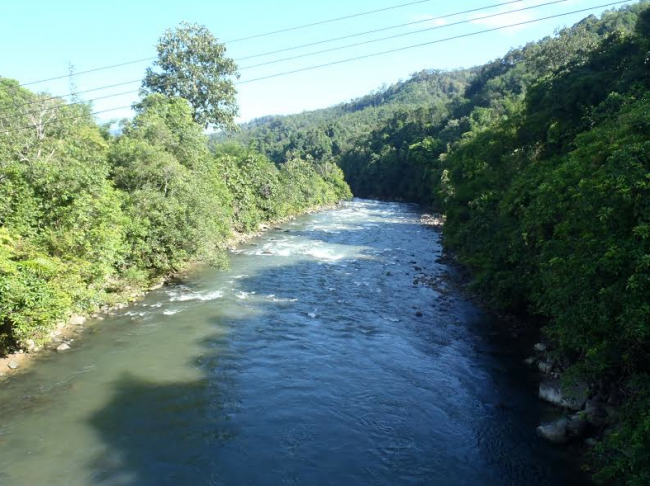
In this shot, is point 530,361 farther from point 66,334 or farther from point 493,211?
point 66,334

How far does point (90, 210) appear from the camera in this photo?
17.3 m

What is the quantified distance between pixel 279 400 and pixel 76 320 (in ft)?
34.9

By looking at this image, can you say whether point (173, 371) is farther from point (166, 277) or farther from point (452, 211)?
point (452, 211)

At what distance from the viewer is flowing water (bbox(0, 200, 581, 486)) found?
10.2 meters

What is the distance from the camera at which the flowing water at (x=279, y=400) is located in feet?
33.4

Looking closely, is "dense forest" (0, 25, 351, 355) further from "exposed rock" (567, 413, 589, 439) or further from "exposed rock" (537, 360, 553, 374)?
"exposed rock" (537, 360, 553, 374)

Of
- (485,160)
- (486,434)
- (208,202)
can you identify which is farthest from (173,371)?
(485,160)

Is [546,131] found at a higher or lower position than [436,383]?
higher

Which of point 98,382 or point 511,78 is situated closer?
point 98,382

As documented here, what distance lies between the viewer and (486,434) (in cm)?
1169


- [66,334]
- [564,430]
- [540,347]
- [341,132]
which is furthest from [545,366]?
[341,132]

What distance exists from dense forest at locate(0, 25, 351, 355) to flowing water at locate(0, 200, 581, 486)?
6.50 ft

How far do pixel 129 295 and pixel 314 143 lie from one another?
121943 millimetres

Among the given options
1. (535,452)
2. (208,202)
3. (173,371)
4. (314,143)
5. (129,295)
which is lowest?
(535,452)
